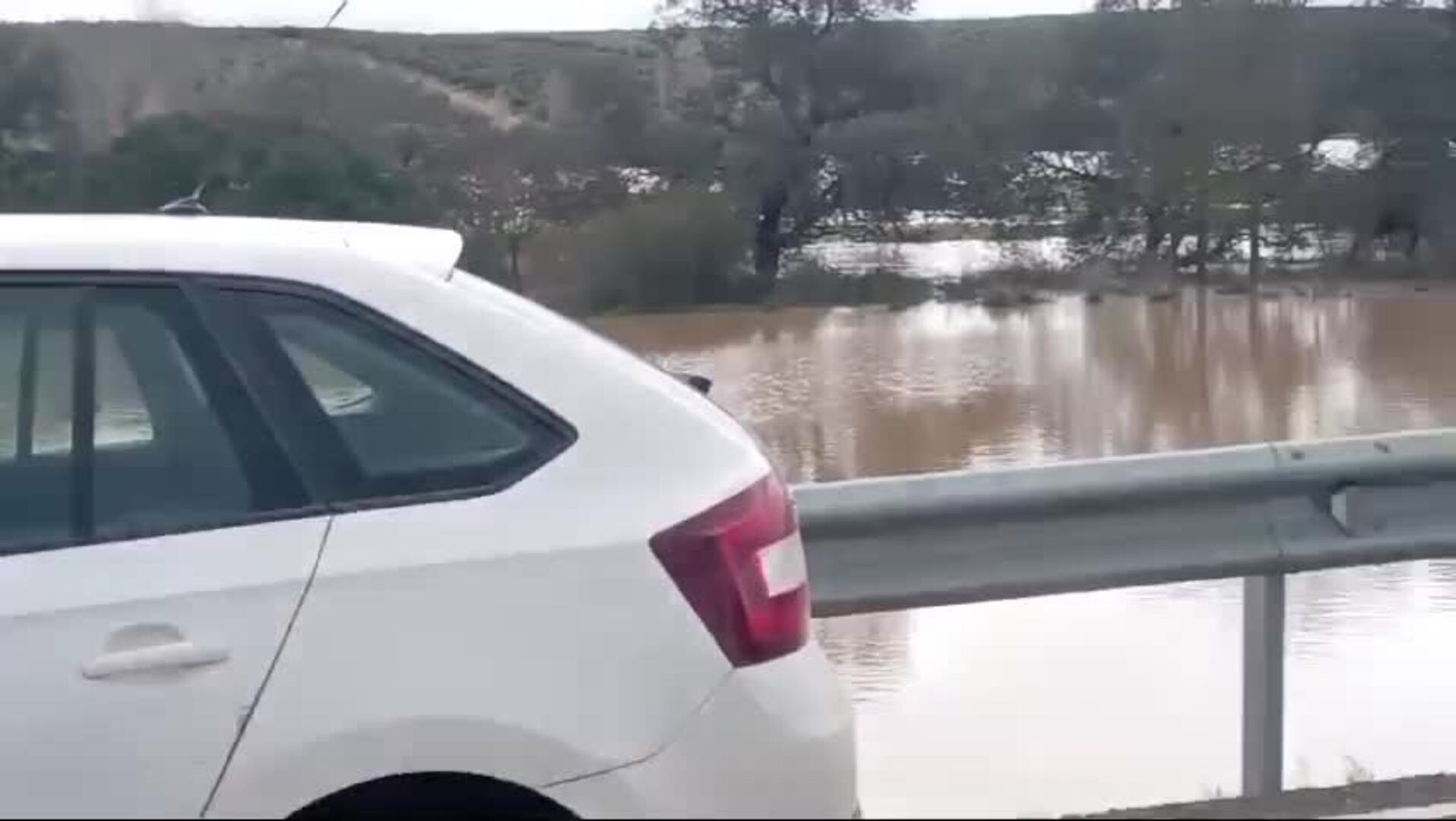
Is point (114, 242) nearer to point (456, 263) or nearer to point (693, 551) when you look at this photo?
point (456, 263)

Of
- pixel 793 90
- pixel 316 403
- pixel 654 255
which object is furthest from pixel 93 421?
pixel 793 90

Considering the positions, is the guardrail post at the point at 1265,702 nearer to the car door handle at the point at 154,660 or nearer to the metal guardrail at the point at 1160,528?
the metal guardrail at the point at 1160,528

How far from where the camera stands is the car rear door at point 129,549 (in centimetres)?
342

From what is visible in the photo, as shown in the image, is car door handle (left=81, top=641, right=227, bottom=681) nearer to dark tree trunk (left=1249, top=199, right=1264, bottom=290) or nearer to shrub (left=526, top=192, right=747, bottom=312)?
shrub (left=526, top=192, right=747, bottom=312)

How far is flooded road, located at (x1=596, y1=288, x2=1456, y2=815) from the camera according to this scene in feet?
18.2

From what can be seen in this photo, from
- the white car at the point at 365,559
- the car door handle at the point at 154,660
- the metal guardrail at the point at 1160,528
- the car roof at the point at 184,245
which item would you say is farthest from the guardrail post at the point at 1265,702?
the car door handle at the point at 154,660

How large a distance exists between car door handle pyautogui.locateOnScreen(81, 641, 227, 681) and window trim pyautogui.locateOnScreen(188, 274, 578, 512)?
31 cm

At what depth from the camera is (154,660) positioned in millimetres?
3426

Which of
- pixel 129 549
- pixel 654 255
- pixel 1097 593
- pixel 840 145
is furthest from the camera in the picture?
pixel 840 145

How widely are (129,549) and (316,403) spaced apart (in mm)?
371

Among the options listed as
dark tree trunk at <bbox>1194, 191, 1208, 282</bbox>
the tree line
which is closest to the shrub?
the tree line

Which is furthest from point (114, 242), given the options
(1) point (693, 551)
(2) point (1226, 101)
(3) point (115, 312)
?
(2) point (1226, 101)

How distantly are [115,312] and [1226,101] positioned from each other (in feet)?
17.5

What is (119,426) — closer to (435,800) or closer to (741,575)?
(435,800)
